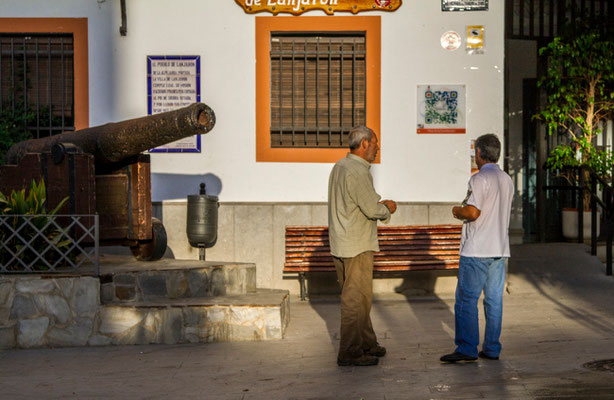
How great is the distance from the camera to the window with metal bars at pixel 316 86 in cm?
1070

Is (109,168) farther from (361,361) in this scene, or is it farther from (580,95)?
(580,95)

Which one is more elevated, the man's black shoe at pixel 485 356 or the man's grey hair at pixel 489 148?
the man's grey hair at pixel 489 148

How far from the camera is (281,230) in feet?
34.6

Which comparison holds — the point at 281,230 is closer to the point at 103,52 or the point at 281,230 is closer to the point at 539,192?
the point at 103,52

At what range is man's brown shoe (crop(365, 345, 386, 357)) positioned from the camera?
22.0 feet

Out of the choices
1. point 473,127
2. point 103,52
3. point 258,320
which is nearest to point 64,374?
point 258,320

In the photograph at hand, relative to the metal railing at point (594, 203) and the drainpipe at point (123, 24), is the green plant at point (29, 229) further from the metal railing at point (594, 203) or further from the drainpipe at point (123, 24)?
the metal railing at point (594, 203)

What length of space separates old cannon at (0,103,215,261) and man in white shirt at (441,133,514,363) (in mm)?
2626

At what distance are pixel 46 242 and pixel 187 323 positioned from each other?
5.09 feet

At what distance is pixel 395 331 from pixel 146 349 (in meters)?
2.33

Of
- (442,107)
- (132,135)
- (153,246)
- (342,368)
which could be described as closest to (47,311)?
(153,246)

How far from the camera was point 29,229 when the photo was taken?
7.95m

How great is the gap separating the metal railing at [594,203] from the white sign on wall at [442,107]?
8.07 ft

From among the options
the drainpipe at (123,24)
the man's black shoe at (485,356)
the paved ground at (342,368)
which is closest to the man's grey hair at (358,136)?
the paved ground at (342,368)
